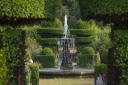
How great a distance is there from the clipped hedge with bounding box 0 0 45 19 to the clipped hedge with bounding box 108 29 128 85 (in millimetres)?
1676

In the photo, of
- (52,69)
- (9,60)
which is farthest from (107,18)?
(52,69)

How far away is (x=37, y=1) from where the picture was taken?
971 cm

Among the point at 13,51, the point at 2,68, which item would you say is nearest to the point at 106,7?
the point at 13,51

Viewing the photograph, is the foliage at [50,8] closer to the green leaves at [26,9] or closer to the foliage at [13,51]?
the green leaves at [26,9]

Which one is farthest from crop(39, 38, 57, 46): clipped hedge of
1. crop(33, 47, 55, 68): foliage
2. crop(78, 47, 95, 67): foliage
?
crop(33, 47, 55, 68): foliage

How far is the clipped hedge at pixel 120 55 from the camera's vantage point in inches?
389

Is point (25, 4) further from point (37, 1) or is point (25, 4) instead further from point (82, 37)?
point (82, 37)

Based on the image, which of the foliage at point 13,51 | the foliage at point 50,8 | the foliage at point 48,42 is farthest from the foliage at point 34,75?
the foliage at point 48,42

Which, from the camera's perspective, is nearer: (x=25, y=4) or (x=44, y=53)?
(x=25, y=4)

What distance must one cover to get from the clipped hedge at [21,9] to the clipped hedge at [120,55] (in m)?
1.68

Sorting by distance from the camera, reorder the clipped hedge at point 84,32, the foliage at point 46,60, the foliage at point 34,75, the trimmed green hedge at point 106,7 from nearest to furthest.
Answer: the trimmed green hedge at point 106,7
the foliage at point 34,75
the foliage at point 46,60
the clipped hedge at point 84,32

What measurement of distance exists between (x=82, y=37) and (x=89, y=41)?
704mm

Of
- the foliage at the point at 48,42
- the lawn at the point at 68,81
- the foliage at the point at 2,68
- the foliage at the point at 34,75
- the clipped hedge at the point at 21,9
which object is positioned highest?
the clipped hedge at the point at 21,9

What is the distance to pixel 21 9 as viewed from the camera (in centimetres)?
952
